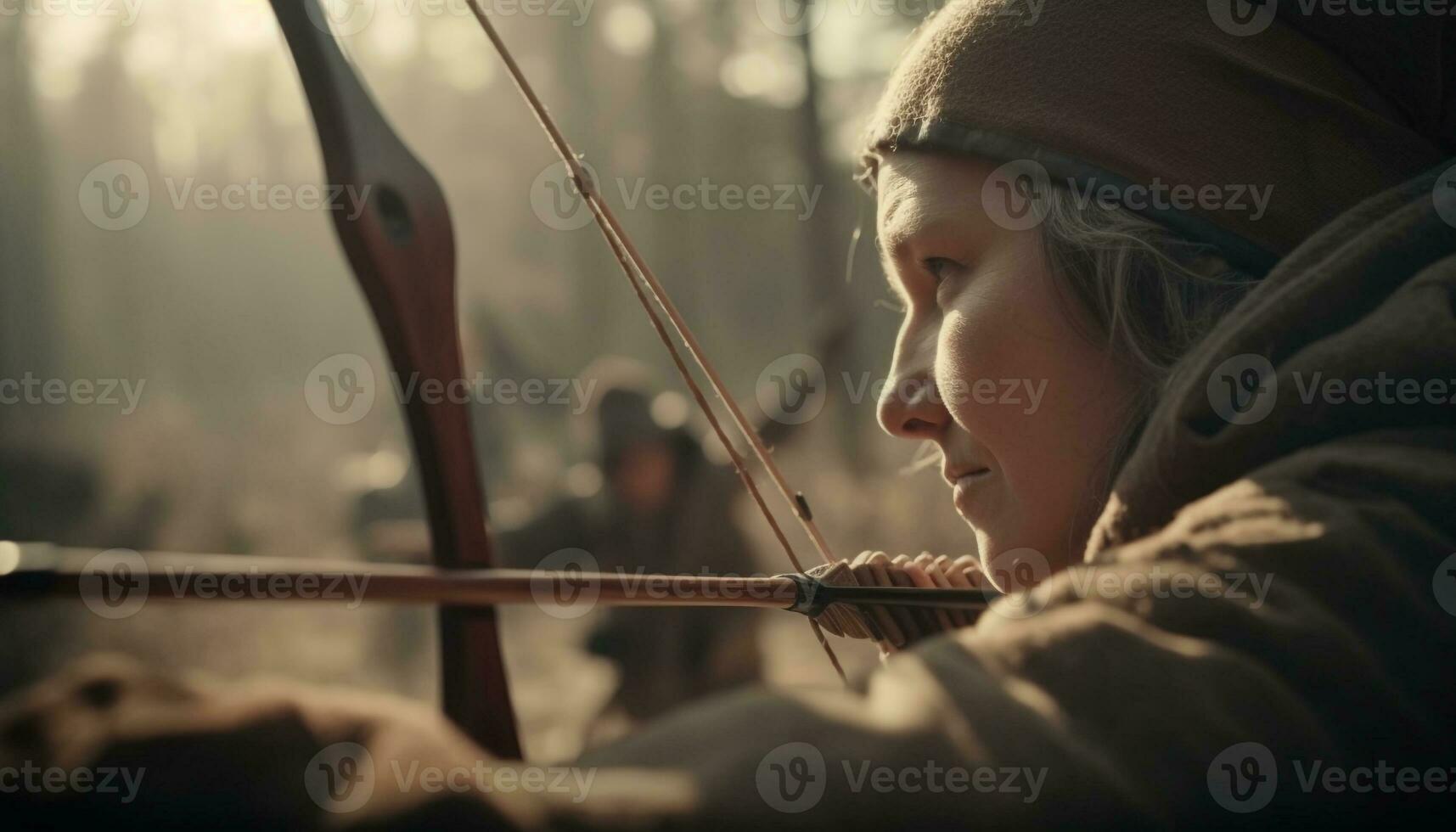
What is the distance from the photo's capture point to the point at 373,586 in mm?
1200

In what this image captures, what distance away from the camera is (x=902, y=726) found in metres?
0.62

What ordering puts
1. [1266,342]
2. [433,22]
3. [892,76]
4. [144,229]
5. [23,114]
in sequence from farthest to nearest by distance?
[144,229]
[433,22]
[23,114]
[892,76]
[1266,342]

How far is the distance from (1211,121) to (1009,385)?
1.22 feet

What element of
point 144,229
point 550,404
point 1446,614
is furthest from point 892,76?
point 144,229

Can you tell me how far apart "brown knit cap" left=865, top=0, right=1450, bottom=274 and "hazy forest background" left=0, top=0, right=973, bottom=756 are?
4.74 meters

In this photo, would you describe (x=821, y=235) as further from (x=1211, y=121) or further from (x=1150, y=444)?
(x=1150, y=444)

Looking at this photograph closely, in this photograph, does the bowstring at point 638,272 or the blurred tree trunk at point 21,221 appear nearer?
the bowstring at point 638,272

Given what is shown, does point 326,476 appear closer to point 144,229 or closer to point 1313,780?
point 144,229

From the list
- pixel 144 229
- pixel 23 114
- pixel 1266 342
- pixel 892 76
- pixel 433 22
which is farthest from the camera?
pixel 144 229

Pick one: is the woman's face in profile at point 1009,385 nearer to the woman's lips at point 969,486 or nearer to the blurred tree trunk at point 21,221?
the woman's lips at point 969,486

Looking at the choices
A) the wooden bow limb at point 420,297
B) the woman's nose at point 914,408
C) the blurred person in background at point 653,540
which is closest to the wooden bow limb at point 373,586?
the wooden bow limb at point 420,297

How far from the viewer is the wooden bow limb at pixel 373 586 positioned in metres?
1.08

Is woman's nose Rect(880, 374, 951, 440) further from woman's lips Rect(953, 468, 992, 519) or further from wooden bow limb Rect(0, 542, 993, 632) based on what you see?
wooden bow limb Rect(0, 542, 993, 632)

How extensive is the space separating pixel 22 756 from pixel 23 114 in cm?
1415
